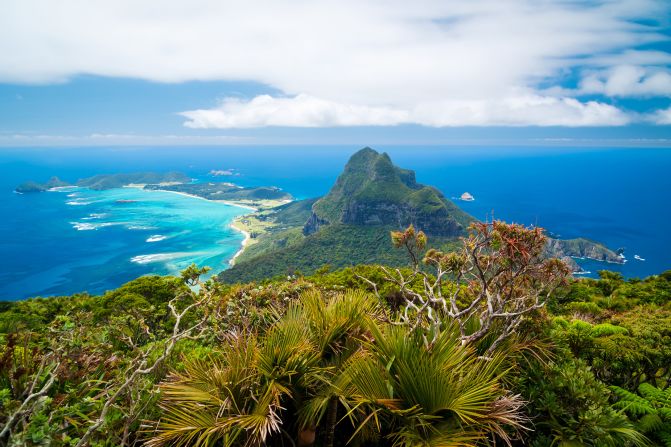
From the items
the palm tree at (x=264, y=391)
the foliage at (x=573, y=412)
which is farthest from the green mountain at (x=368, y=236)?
the foliage at (x=573, y=412)

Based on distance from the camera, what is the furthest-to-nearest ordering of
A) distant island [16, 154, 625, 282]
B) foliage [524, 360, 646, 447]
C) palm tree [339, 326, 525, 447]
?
distant island [16, 154, 625, 282] < foliage [524, 360, 646, 447] < palm tree [339, 326, 525, 447]

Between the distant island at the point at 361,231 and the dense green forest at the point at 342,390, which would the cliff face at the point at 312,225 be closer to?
the distant island at the point at 361,231

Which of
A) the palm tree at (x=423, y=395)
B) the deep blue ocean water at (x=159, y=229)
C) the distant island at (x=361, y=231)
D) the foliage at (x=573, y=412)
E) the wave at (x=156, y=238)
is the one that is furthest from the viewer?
the wave at (x=156, y=238)

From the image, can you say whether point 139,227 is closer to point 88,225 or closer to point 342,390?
point 88,225

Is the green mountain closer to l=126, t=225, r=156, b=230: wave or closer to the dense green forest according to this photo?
l=126, t=225, r=156, b=230: wave

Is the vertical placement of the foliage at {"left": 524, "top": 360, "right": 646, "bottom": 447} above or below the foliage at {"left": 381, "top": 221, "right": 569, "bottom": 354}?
below

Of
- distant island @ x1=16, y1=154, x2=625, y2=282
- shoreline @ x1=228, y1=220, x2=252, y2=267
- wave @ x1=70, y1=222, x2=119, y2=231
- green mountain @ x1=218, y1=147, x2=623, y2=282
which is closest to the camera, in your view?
green mountain @ x1=218, y1=147, x2=623, y2=282

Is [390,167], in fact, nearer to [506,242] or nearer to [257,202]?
[257,202]

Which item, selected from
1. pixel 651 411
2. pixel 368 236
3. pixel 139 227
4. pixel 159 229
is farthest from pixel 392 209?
pixel 651 411

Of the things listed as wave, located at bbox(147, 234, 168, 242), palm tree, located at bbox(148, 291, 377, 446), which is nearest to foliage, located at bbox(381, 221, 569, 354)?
palm tree, located at bbox(148, 291, 377, 446)
